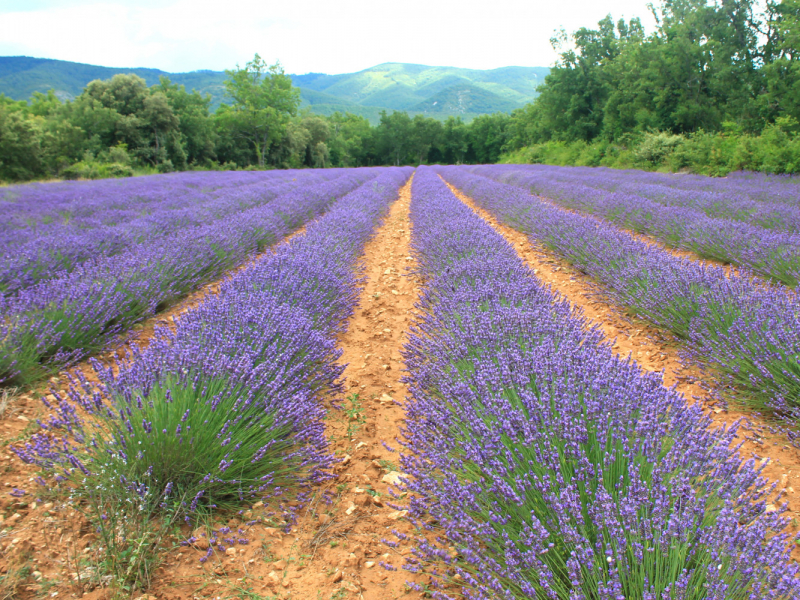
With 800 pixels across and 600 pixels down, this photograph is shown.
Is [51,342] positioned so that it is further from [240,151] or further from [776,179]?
[240,151]

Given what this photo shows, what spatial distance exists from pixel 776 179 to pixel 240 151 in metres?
31.7

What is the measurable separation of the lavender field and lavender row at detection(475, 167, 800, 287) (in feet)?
0.23

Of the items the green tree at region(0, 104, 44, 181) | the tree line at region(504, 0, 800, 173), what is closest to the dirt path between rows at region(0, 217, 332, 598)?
the tree line at region(504, 0, 800, 173)

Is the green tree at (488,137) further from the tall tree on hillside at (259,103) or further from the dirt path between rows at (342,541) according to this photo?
the dirt path between rows at (342,541)

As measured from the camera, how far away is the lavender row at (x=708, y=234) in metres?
3.95

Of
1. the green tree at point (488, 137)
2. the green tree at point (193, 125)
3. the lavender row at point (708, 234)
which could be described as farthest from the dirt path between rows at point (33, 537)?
the green tree at point (488, 137)

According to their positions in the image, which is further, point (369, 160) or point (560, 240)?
point (369, 160)

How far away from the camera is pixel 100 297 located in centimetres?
313

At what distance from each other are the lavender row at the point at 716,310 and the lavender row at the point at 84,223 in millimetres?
4723

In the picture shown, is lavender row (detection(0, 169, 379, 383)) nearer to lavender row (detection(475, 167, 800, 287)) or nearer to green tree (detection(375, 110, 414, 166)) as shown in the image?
lavender row (detection(475, 167, 800, 287))

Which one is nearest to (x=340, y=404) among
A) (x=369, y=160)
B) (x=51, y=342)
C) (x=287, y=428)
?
(x=287, y=428)

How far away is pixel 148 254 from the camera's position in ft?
13.1

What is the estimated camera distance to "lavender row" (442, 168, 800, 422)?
222 centimetres

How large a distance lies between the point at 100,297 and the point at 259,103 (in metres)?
34.1
